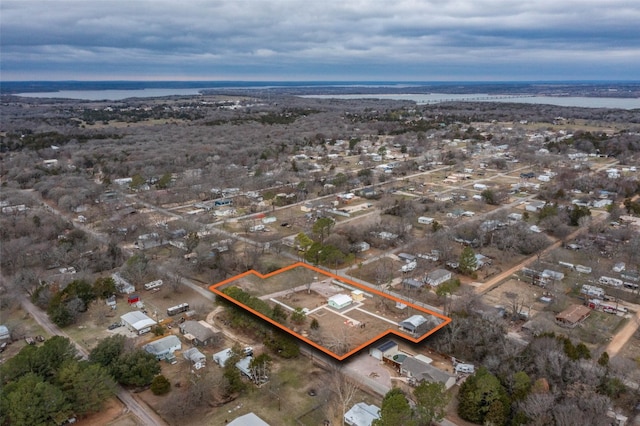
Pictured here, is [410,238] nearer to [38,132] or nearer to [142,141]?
[142,141]

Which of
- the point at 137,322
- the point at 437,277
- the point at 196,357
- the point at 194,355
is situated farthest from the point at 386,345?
the point at 137,322

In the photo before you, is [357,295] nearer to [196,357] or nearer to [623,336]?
[196,357]

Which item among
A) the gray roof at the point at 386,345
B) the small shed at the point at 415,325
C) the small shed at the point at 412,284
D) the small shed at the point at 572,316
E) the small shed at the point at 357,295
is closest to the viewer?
the gray roof at the point at 386,345

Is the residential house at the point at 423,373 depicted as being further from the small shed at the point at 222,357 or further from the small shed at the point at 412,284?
the small shed at the point at 412,284

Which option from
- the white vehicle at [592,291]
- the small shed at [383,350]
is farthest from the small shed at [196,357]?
the white vehicle at [592,291]

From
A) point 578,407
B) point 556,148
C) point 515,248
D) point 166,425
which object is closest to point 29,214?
point 166,425

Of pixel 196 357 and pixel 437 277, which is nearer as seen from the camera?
pixel 196 357
